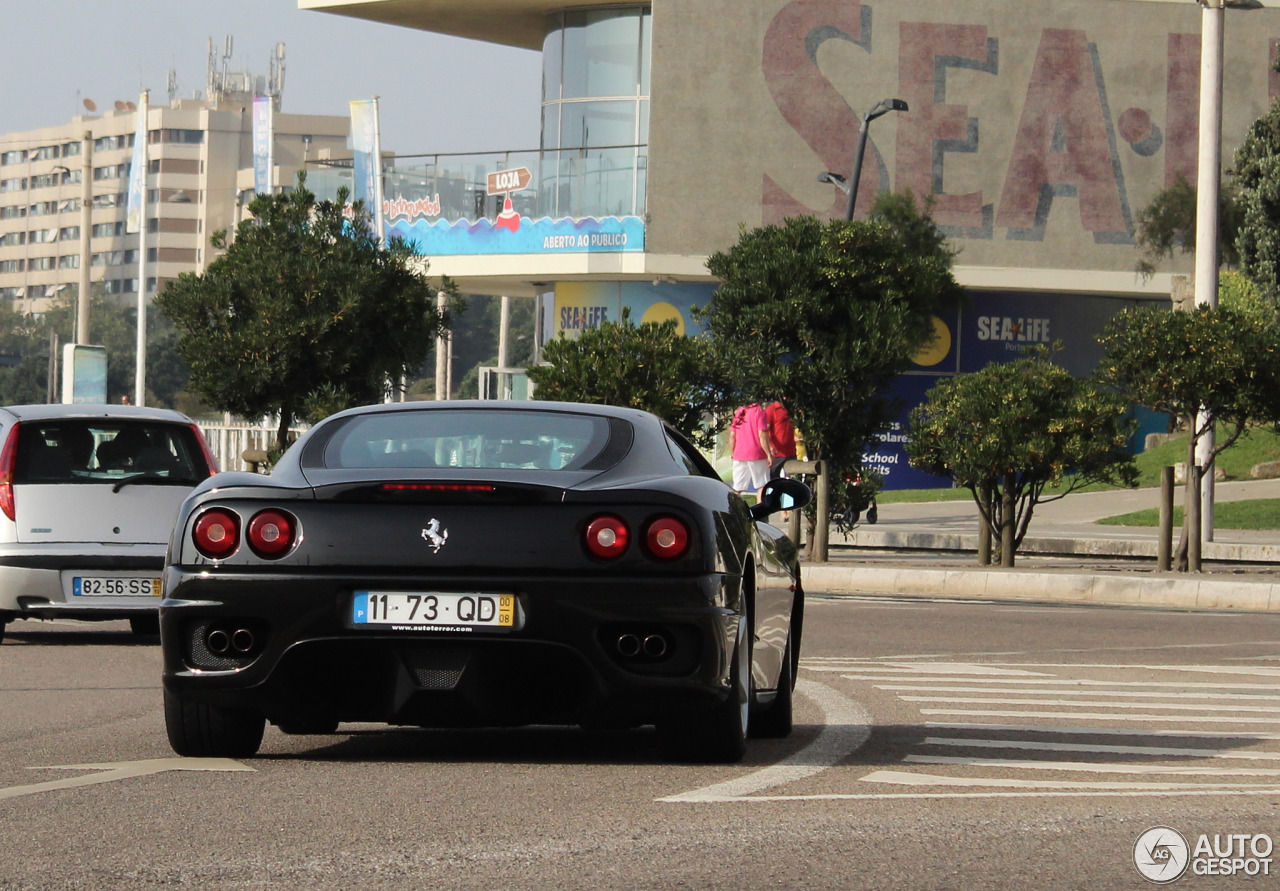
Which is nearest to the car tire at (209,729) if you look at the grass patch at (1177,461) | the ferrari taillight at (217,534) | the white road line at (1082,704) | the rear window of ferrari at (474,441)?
the ferrari taillight at (217,534)

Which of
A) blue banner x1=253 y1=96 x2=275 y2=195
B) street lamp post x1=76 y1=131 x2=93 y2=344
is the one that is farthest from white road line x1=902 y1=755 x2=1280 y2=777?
street lamp post x1=76 y1=131 x2=93 y2=344

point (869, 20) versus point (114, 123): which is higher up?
point (114, 123)

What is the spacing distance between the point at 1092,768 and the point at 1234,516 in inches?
1029

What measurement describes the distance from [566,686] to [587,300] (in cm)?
4304

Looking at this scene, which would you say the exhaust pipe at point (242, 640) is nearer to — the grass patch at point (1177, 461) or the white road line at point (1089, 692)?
the white road line at point (1089, 692)

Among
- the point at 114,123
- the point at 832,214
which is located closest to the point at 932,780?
the point at 832,214

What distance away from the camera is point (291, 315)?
80.3ft

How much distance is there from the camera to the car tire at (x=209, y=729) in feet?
23.4

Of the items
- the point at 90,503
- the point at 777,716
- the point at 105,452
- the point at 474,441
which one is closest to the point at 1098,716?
the point at 777,716

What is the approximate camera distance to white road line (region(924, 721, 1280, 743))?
27.7ft

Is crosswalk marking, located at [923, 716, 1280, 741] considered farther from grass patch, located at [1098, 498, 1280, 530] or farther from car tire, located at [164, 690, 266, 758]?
grass patch, located at [1098, 498, 1280, 530]

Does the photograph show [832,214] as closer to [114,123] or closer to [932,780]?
[932,780]

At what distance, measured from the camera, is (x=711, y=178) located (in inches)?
1858

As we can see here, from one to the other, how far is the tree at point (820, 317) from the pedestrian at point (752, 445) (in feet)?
1.34
